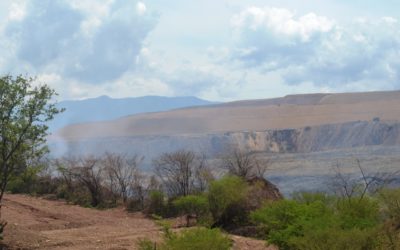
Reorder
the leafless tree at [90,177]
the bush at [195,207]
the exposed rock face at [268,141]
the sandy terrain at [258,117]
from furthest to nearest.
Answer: the sandy terrain at [258,117] < the exposed rock face at [268,141] < the leafless tree at [90,177] < the bush at [195,207]

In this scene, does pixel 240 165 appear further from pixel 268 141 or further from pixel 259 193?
pixel 268 141

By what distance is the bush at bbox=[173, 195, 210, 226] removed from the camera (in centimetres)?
3344

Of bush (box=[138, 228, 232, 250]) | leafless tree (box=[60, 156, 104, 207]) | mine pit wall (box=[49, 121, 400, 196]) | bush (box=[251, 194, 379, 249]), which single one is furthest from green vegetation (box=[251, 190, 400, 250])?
mine pit wall (box=[49, 121, 400, 196])

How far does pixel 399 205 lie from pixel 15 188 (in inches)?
1508

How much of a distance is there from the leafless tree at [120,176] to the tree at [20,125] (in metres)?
24.0

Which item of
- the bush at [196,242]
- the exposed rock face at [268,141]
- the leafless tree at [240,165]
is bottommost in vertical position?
the bush at [196,242]

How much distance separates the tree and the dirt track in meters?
2.76

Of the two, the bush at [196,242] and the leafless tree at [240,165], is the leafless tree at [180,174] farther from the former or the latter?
the bush at [196,242]

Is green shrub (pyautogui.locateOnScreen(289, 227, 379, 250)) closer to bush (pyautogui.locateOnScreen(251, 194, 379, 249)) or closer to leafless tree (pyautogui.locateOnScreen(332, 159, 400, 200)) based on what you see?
Answer: bush (pyautogui.locateOnScreen(251, 194, 379, 249))

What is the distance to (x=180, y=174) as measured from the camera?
1761 inches

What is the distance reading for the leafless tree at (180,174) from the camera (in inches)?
1718

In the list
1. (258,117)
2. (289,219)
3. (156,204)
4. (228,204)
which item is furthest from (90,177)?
(258,117)

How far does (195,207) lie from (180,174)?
10.1 metres

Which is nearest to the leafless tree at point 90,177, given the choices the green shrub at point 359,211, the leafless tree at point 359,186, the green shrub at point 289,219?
the leafless tree at point 359,186
